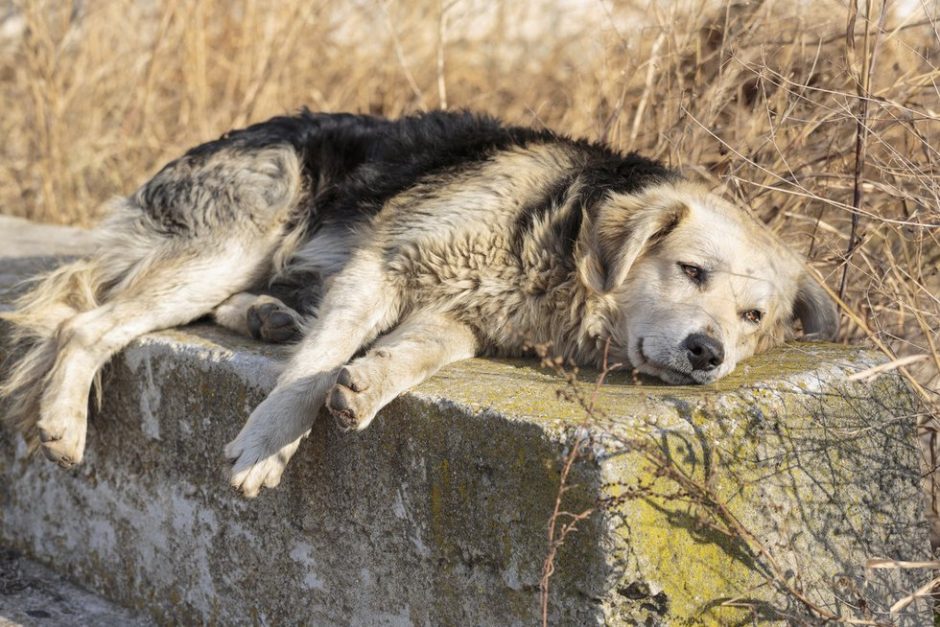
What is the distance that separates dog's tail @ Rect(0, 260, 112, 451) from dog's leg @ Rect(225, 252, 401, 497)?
103 centimetres

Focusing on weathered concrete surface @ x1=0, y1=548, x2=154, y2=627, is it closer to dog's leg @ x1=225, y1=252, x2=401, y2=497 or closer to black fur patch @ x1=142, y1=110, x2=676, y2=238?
dog's leg @ x1=225, y1=252, x2=401, y2=497

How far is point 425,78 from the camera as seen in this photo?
769cm

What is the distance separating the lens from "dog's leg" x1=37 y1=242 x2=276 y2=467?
139 inches

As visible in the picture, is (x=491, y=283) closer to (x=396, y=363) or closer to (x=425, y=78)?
(x=396, y=363)

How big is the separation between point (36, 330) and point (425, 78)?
174 inches

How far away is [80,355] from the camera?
12.0 ft

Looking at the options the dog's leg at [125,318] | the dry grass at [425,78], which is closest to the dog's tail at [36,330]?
the dog's leg at [125,318]

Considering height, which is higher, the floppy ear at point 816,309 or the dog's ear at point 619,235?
the dog's ear at point 619,235

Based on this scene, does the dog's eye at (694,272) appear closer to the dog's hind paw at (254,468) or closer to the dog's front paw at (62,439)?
the dog's hind paw at (254,468)

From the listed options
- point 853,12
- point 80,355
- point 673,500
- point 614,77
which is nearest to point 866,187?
point 853,12

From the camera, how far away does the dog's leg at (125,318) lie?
3520mm

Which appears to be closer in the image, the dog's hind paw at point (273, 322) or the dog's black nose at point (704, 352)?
the dog's black nose at point (704, 352)

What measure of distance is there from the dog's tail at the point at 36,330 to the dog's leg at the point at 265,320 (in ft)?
1.83

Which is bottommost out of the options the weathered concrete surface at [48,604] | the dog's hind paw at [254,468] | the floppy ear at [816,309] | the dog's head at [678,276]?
the weathered concrete surface at [48,604]
